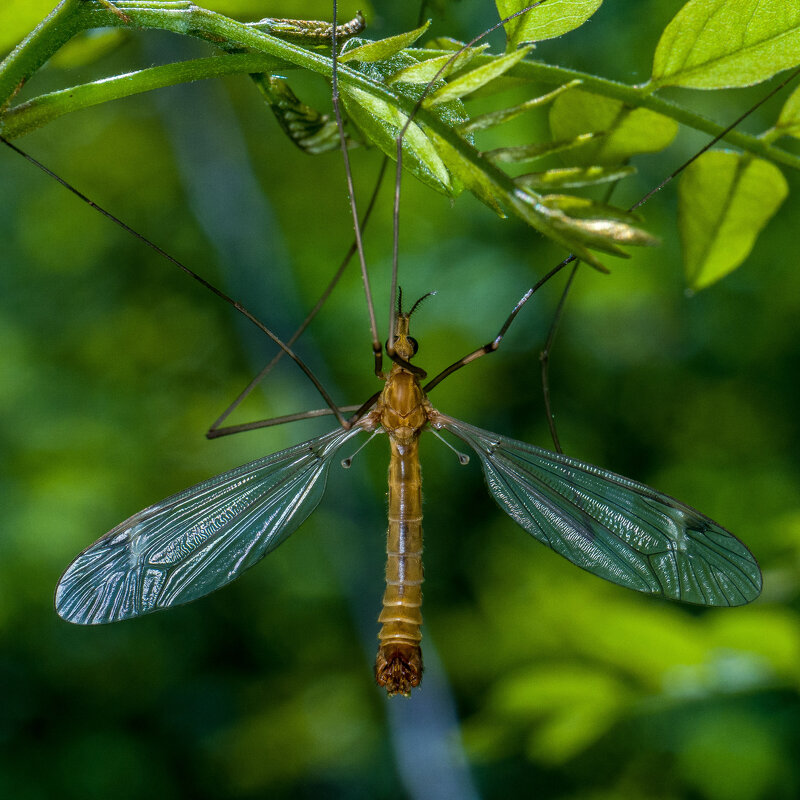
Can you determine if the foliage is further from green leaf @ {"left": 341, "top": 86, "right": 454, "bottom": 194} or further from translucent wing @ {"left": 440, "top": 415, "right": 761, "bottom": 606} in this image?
translucent wing @ {"left": 440, "top": 415, "right": 761, "bottom": 606}

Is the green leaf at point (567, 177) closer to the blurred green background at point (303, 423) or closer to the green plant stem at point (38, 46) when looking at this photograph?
the green plant stem at point (38, 46)

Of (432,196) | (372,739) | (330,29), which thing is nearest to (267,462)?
(330,29)

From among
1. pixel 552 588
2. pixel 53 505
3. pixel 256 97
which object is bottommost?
pixel 552 588

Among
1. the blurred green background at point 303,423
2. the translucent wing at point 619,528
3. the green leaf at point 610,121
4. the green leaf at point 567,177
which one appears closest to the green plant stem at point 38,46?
the green leaf at point 567,177

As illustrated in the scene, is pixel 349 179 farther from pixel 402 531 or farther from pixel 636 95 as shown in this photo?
pixel 402 531

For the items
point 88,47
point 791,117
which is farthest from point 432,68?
point 88,47

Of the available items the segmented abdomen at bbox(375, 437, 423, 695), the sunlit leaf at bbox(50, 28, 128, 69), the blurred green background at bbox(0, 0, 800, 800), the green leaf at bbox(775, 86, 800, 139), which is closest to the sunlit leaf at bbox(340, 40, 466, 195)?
the green leaf at bbox(775, 86, 800, 139)

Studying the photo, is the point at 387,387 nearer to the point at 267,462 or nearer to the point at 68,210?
the point at 267,462
